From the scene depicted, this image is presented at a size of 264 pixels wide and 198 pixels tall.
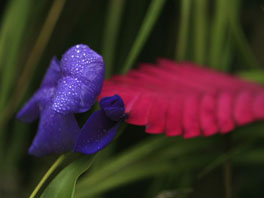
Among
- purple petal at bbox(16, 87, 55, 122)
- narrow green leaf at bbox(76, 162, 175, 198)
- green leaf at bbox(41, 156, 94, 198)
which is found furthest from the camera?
narrow green leaf at bbox(76, 162, 175, 198)

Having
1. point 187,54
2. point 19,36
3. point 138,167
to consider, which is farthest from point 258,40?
point 19,36

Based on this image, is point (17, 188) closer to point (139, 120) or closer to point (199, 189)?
point (199, 189)

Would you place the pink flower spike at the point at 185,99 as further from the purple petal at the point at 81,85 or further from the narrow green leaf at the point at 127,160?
the narrow green leaf at the point at 127,160

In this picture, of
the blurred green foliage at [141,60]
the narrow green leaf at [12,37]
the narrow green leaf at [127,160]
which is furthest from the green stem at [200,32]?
the narrow green leaf at [12,37]

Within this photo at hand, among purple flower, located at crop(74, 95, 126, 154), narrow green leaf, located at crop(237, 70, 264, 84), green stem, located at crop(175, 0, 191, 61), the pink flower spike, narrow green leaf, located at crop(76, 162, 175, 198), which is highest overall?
green stem, located at crop(175, 0, 191, 61)

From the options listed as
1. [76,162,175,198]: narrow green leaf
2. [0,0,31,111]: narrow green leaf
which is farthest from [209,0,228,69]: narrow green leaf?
[0,0,31,111]: narrow green leaf

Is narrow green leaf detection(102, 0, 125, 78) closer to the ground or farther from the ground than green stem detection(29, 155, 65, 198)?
farther from the ground

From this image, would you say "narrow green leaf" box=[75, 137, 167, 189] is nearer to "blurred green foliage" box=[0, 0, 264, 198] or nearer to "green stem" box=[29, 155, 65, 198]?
"blurred green foliage" box=[0, 0, 264, 198]

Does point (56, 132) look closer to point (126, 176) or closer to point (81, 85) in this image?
point (81, 85)
